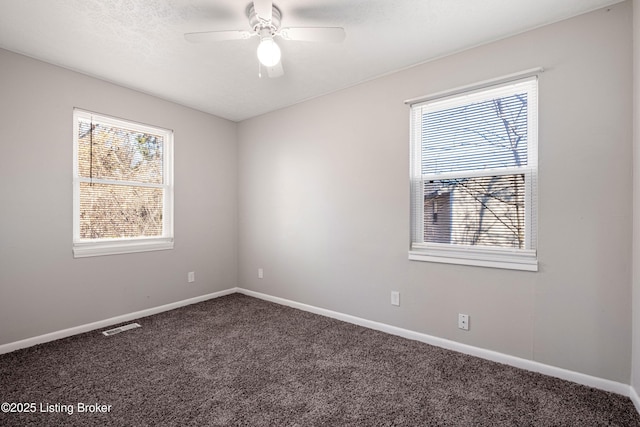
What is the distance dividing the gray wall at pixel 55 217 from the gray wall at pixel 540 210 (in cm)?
133

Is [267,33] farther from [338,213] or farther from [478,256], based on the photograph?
[478,256]

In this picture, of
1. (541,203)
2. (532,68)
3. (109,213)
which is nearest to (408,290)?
(541,203)

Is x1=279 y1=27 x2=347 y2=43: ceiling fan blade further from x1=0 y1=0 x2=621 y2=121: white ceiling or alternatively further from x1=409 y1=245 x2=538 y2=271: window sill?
x1=409 y1=245 x2=538 y2=271: window sill

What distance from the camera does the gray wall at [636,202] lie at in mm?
1764

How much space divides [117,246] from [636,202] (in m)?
4.24

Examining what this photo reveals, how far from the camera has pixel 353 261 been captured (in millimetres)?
3137

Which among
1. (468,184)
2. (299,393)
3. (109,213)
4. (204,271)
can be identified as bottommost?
(299,393)

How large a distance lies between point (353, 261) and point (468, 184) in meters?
1.32

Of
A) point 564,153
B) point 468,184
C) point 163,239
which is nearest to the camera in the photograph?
point 564,153

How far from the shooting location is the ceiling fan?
1.85 m

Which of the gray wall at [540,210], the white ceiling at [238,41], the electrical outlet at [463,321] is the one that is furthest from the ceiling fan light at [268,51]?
the electrical outlet at [463,321]

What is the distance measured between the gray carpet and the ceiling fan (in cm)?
217

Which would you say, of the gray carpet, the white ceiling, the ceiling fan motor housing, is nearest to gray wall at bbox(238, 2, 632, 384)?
the white ceiling

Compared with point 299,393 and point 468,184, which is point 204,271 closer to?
point 299,393
